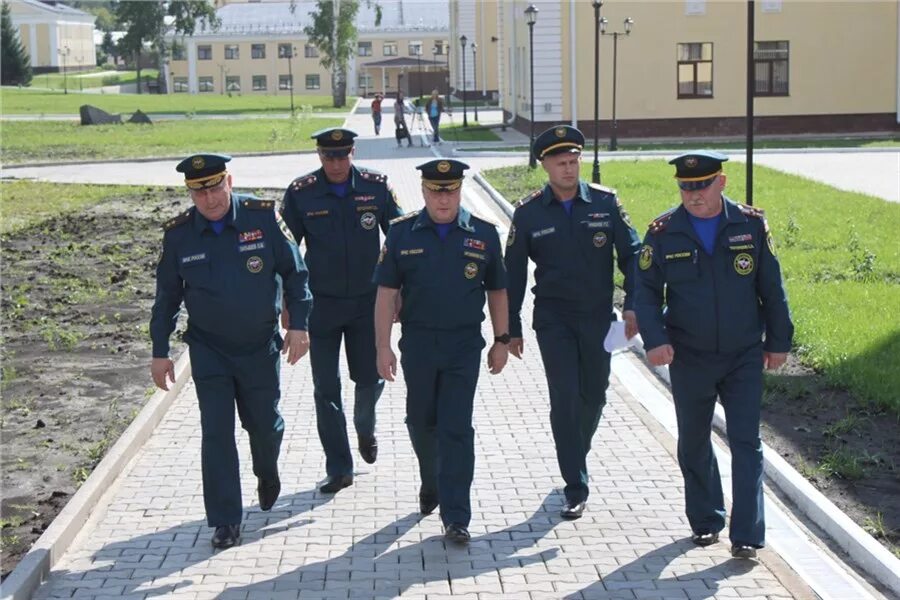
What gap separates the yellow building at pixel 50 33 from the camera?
414ft

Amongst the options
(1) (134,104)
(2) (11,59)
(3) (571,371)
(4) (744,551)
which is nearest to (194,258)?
(3) (571,371)

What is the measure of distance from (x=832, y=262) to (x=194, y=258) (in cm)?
1062

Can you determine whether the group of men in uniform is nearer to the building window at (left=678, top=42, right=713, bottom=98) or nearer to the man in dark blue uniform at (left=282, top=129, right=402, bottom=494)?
the man in dark blue uniform at (left=282, top=129, right=402, bottom=494)

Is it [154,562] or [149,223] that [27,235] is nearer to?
[149,223]

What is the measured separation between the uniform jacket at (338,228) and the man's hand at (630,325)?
155 centimetres

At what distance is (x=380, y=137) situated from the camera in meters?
48.6

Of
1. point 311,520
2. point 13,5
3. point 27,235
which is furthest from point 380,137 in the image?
point 13,5

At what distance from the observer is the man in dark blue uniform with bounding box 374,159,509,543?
7.02 metres

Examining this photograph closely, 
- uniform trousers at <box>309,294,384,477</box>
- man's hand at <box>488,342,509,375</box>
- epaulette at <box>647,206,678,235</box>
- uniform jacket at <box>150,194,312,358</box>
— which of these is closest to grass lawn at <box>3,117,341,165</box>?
uniform trousers at <box>309,294,384,477</box>

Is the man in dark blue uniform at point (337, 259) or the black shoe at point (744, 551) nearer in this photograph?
the black shoe at point (744, 551)

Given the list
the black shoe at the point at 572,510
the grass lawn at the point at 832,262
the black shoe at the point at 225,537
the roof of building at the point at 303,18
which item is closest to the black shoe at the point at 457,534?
the black shoe at the point at 572,510

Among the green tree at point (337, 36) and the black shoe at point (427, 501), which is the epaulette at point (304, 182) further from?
the green tree at point (337, 36)

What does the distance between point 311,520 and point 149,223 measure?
52.7ft

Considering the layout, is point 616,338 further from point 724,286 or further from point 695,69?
point 695,69
